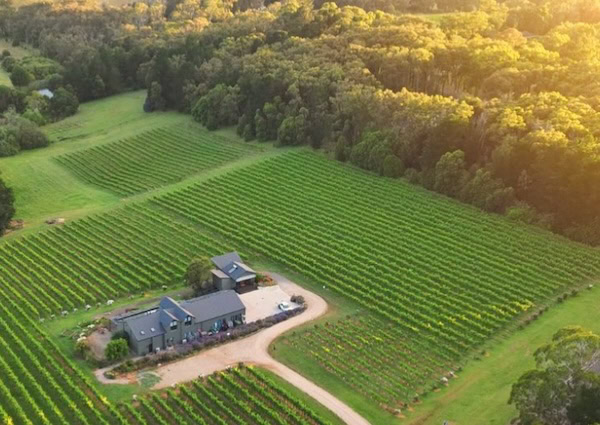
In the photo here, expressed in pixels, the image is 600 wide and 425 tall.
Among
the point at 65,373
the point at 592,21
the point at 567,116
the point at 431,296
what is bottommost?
the point at 65,373

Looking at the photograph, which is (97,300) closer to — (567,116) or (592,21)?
(567,116)

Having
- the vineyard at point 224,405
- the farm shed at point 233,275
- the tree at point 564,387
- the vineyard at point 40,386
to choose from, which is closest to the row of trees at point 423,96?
the farm shed at point 233,275

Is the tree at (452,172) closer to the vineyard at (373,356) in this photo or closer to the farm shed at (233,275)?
the vineyard at (373,356)

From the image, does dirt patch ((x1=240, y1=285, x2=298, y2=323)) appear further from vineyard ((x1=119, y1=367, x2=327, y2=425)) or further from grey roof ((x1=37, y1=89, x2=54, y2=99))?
grey roof ((x1=37, y1=89, x2=54, y2=99))

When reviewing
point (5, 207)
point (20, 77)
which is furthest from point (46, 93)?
point (5, 207)

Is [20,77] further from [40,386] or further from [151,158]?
[40,386]

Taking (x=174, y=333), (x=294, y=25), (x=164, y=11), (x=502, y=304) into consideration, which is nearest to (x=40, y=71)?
(x=164, y=11)
